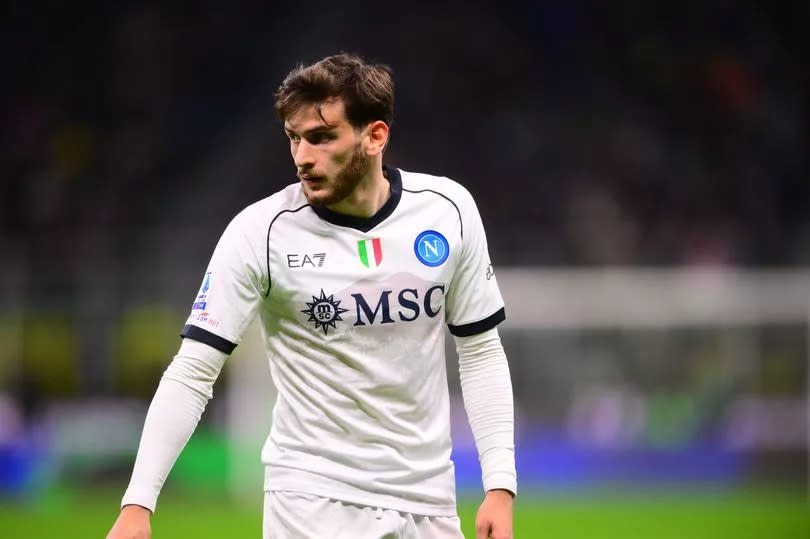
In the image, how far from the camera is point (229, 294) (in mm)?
3537

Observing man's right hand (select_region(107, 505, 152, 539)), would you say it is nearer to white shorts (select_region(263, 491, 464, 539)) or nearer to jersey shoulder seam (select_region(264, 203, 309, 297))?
white shorts (select_region(263, 491, 464, 539))

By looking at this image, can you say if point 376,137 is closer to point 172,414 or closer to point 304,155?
point 304,155

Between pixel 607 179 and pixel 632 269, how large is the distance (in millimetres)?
2403

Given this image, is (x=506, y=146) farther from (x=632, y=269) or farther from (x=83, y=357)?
(x=83, y=357)

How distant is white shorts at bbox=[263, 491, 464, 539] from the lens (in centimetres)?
354

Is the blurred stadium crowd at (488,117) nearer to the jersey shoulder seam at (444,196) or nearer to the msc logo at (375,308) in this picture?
the jersey shoulder seam at (444,196)

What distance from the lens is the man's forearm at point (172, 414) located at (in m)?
3.37

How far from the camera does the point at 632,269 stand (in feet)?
51.2

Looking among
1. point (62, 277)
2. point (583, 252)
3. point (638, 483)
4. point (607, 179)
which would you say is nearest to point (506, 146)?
point (607, 179)

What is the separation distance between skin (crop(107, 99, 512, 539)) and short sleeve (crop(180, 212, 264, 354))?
22 centimetres

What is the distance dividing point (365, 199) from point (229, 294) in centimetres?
46

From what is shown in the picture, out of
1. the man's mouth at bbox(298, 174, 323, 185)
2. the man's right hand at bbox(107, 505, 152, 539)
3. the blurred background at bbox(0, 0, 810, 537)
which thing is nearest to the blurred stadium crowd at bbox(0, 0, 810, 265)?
the blurred background at bbox(0, 0, 810, 537)

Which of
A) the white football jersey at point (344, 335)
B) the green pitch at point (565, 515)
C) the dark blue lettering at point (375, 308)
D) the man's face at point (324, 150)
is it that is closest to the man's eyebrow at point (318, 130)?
the man's face at point (324, 150)

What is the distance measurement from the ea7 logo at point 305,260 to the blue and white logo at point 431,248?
0.26 metres
